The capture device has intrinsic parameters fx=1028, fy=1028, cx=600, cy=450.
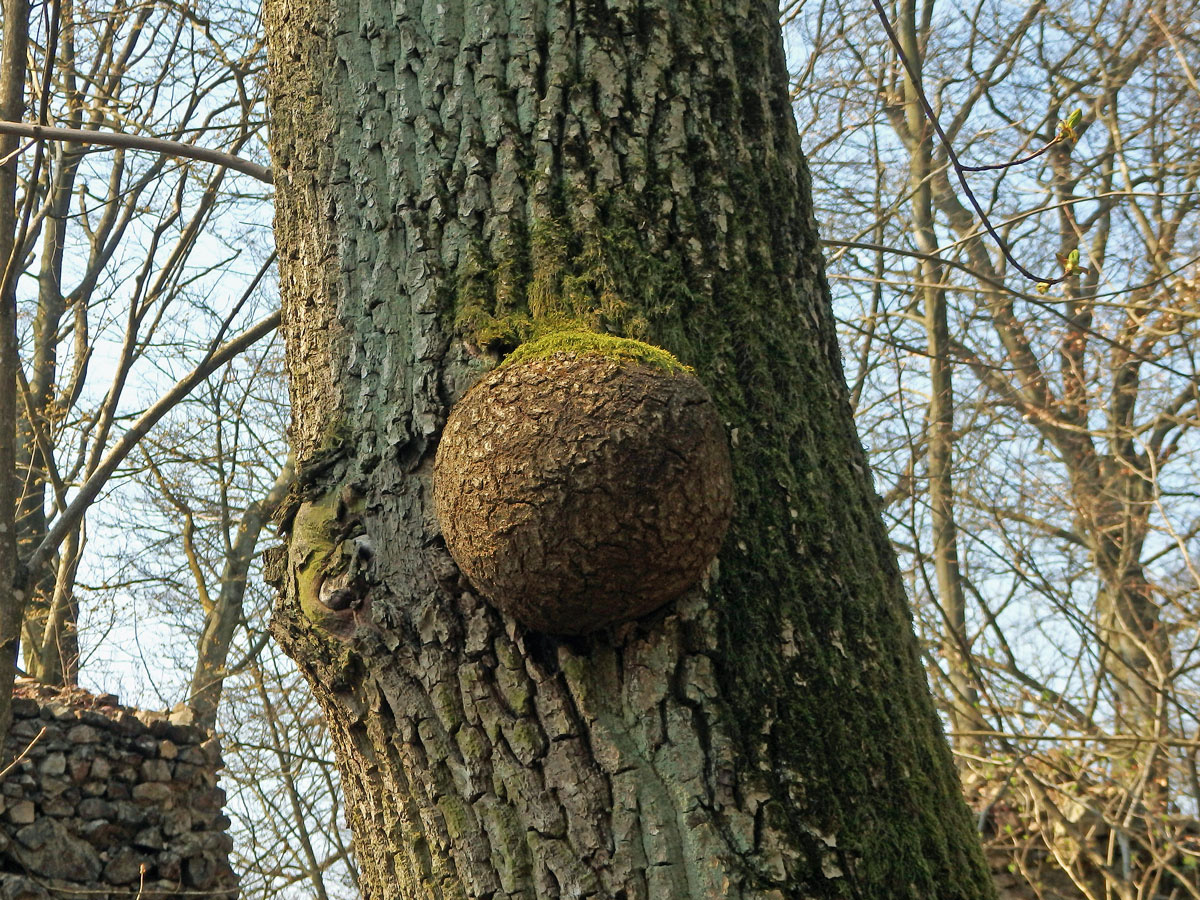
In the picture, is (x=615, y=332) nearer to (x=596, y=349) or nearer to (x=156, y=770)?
(x=596, y=349)

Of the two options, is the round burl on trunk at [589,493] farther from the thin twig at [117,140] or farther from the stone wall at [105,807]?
the stone wall at [105,807]

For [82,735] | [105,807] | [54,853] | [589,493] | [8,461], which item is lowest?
[589,493]

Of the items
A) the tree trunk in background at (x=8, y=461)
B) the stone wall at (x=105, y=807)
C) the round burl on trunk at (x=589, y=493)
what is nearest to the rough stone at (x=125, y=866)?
the stone wall at (x=105, y=807)

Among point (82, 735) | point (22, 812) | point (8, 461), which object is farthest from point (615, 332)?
point (82, 735)

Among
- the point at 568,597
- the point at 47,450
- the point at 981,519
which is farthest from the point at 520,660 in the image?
the point at 47,450

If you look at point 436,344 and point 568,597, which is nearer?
point 568,597

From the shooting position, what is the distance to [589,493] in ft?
4.22

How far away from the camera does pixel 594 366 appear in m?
1.35

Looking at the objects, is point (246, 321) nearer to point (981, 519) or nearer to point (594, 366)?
point (981, 519)

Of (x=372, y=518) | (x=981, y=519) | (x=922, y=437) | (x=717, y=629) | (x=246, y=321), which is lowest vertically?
(x=717, y=629)

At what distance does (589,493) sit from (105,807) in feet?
20.2

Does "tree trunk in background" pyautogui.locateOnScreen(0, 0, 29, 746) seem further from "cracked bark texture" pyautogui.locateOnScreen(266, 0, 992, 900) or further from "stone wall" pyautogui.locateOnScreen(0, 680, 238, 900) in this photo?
"cracked bark texture" pyautogui.locateOnScreen(266, 0, 992, 900)

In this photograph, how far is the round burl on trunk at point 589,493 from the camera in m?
1.29

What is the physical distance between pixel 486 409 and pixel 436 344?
0.18 metres
